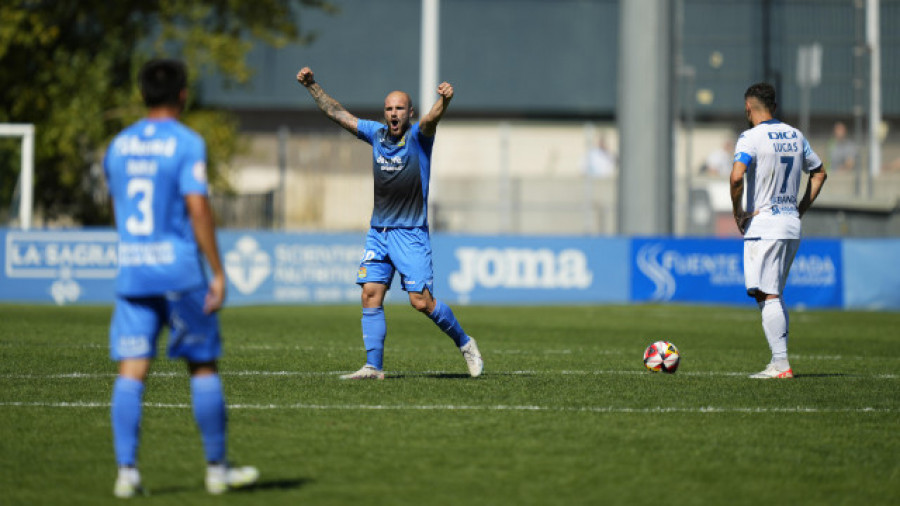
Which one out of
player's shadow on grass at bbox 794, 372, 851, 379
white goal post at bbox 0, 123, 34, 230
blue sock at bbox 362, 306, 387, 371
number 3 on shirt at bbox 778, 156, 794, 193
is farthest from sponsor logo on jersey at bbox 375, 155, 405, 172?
white goal post at bbox 0, 123, 34, 230

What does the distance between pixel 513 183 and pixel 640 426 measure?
75.3ft

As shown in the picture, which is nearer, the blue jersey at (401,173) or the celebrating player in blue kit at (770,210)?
the blue jersey at (401,173)

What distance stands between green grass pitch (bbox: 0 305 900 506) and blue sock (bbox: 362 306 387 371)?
26 centimetres

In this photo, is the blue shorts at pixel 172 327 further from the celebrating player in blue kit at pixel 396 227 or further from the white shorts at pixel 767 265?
the white shorts at pixel 767 265

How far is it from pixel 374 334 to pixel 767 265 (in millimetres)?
2997

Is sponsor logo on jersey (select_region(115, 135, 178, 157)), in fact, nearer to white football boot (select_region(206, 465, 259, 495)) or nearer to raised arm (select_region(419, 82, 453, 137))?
white football boot (select_region(206, 465, 259, 495))

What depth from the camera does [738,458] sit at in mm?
6613

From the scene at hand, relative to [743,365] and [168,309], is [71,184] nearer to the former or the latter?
[743,365]

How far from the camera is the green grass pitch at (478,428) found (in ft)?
19.2

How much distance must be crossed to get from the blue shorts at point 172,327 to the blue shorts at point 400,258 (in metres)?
3.95

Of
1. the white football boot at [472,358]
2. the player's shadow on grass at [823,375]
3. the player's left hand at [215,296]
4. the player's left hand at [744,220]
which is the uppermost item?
the player's left hand at [744,220]

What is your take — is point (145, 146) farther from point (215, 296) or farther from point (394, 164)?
point (394, 164)

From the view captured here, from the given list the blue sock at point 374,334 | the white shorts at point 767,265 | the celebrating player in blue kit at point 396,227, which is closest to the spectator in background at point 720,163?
the white shorts at point 767,265

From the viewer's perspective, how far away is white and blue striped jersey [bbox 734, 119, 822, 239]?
10172mm
